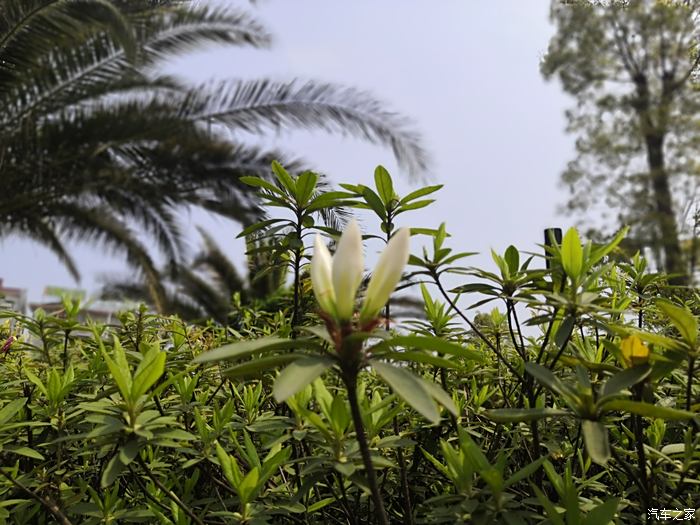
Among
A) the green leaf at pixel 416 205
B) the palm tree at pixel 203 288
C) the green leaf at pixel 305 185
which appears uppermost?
the green leaf at pixel 305 185

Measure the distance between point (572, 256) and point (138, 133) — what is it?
8.37 meters

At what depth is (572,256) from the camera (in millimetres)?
1057

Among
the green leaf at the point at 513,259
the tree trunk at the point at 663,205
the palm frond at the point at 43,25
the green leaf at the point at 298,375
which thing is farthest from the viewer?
the tree trunk at the point at 663,205

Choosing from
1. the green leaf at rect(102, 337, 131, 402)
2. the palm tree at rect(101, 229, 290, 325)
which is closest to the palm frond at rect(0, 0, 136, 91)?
the palm tree at rect(101, 229, 290, 325)

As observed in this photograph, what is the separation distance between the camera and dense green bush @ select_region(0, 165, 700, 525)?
818 mm

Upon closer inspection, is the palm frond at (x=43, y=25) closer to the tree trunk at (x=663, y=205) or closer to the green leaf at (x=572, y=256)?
the green leaf at (x=572, y=256)

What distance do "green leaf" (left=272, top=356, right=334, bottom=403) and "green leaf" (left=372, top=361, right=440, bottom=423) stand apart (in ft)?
0.20

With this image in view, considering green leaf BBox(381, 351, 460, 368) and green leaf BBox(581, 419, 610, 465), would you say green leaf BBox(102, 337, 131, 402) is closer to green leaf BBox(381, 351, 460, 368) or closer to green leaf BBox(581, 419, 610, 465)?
green leaf BBox(381, 351, 460, 368)

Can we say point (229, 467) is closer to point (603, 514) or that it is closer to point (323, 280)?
point (323, 280)

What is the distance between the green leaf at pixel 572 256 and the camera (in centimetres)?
105

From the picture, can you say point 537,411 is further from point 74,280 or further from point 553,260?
point 74,280

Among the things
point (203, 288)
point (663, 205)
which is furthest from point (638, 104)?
point (203, 288)

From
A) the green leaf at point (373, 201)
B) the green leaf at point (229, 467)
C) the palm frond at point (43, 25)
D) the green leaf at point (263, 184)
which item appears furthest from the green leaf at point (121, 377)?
the palm frond at point (43, 25)

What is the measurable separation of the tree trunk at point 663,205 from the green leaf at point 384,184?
60.1 feet
